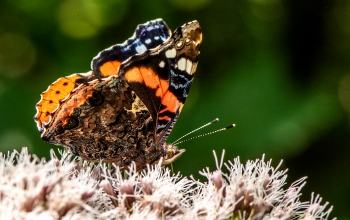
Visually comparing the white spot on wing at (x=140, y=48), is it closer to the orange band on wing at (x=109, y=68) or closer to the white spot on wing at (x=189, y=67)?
the orange band on wing at (x=109, y=68)

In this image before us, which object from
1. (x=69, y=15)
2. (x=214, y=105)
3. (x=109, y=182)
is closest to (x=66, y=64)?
(x=69, y=15)

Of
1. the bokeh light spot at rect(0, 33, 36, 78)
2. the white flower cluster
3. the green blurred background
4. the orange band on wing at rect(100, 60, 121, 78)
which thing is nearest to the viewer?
the white flower cluster

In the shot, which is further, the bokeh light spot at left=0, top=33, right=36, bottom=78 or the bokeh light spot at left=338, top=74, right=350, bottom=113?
the bokeh light spot at left=0, top=33, right=36, bottom=78

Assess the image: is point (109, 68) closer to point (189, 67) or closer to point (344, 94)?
point (189, 67)

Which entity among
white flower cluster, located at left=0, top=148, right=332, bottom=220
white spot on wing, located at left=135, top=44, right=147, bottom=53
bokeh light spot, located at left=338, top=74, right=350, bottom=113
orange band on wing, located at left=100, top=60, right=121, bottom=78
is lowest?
white flower cluster, located at left=0, top=148, right=332, bottom=220

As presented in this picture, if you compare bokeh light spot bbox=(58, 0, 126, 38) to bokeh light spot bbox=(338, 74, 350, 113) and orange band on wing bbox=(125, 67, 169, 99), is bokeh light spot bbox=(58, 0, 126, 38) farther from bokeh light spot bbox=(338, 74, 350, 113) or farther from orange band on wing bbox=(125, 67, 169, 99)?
bokeh light spot bbox=(338, 74, 350, 113)

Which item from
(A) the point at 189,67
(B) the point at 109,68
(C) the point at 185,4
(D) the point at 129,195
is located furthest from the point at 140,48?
(C) the point at 185,4

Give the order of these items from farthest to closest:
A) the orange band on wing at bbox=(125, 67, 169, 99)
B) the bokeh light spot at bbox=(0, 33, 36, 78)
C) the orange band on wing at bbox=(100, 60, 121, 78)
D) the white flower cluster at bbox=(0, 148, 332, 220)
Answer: the bokeh light spot at bbox=(0, 33, 36, 78) < the orange band on wing at bbox=(100, 60, 121, 78) < the orange band on wing at bbox=(125, 67, 169, 99) < the white flower cluster at bbox=(0, 148, 332, 220)

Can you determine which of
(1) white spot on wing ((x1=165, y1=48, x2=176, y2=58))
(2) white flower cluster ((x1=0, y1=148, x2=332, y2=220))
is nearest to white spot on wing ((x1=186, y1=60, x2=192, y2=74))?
(1) white spot on wing ((x1=165, y1=48, x2=176, y2=58))
